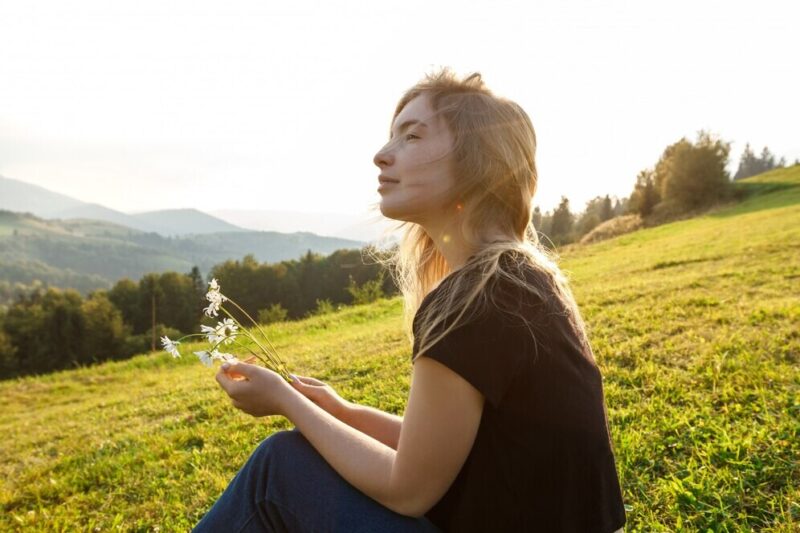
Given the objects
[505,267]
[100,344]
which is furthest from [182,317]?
[505,267]

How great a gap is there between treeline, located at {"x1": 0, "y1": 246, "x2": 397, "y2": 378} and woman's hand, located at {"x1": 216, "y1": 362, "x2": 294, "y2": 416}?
5074 cm

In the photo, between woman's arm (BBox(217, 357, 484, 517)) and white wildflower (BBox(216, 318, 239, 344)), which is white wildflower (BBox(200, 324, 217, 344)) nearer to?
white wildflower (BBox(216, 318, 239, 344))

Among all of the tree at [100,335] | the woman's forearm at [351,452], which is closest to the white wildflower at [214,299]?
the woman's forearm at [351,452]

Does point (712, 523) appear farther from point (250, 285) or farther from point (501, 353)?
point (250, 285)

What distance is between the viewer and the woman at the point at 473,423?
1530mm

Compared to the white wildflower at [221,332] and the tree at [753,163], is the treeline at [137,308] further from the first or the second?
the tree at [753,163]

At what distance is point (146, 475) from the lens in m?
4.78

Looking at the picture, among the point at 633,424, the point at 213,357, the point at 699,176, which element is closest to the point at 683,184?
the point at 699,176

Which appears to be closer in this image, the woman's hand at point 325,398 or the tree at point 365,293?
the woman's hand at point 325,398

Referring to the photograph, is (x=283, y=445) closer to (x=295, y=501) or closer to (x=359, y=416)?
(x=295, y=501)

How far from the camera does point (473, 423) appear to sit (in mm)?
1536

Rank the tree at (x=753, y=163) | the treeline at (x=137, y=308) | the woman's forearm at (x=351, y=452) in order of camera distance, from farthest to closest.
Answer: the tree at (x=753, y=163), the treeline at (x=137, y=308), the woman's forearm at (x=351, y=452)

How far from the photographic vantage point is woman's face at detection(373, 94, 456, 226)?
218 cm

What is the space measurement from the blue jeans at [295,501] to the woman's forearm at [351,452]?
1.7 inches
